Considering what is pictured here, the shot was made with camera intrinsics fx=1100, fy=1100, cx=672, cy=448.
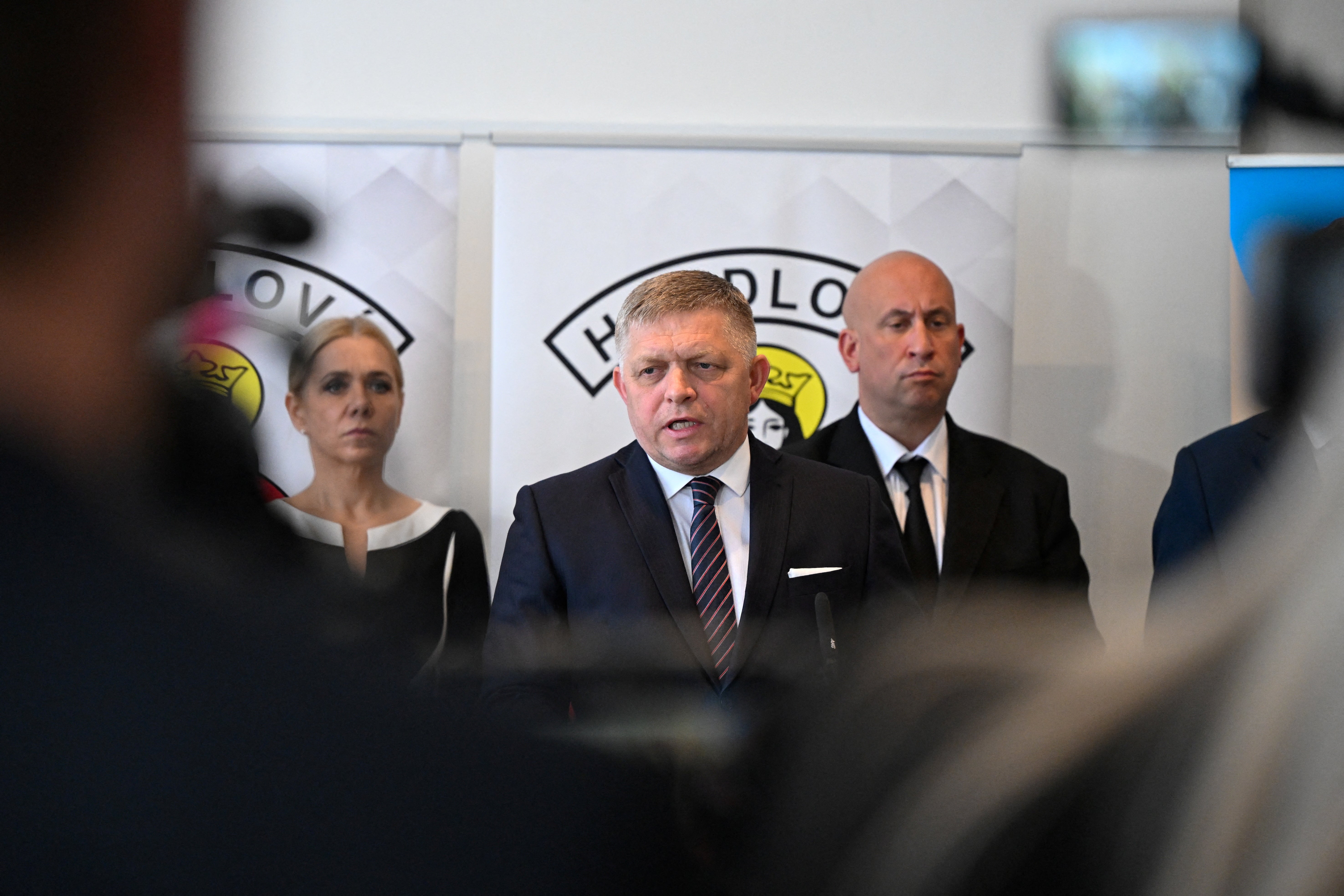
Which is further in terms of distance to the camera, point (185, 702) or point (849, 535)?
point (849, 535)

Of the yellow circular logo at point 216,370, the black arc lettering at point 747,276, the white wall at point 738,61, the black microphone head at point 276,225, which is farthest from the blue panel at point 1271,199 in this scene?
the yellow circular logo at point 216,370

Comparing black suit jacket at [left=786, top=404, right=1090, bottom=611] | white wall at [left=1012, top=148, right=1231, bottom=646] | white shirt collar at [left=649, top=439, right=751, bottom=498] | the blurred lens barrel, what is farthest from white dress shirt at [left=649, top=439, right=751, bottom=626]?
Answer: white wall at [left=1012, top=148, right=1231, bottom=646]

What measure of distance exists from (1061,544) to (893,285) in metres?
0.89

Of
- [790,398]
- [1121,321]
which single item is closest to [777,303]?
[790,398]

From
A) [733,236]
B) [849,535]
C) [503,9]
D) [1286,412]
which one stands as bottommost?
[849,535]

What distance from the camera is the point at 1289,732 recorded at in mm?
261

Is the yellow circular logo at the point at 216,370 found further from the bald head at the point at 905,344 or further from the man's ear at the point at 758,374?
the bald head at the point at 905,344

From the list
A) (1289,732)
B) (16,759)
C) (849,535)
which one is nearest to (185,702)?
(16,759)

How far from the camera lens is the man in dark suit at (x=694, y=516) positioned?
6.47 ft

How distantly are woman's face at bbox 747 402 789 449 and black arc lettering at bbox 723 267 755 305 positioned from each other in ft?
1.21

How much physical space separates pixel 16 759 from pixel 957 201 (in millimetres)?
3788

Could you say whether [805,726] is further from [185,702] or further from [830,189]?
[830,189]

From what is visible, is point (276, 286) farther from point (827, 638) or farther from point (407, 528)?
point (827, 638)

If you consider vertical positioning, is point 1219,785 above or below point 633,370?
below
